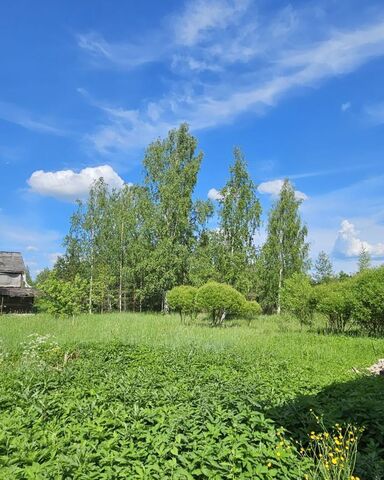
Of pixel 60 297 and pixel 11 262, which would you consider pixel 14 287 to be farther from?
pixel 60 297

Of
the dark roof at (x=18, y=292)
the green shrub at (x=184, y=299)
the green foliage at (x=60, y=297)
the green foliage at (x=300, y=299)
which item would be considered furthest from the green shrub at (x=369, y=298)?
the dark roof at (x=18, y=292)

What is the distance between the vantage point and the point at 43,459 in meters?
3.39

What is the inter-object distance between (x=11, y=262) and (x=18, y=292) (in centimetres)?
536

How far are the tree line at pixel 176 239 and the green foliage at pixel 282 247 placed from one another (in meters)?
0.08

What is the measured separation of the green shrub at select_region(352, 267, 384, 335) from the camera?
1616 cm

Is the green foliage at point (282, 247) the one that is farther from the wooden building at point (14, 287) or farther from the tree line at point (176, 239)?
the wooden building at point (14, 287)

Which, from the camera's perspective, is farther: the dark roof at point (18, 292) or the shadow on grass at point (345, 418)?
the dark roof at point (18, 292)

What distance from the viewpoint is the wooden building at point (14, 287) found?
3406cm

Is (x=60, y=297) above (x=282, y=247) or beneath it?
beneath

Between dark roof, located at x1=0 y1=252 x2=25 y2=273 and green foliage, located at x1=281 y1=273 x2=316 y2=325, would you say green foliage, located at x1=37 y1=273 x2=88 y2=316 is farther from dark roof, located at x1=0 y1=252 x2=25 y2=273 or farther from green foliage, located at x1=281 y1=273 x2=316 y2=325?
dark roof, located at x1=0 y1=252 x2=25 y2=273

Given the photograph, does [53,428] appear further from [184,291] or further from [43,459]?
[184,291]

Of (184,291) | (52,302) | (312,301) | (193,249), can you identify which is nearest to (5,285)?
(52,302)

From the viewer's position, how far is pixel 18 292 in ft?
111

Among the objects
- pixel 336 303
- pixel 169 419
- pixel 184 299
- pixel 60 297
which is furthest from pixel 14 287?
pixel 169 419
